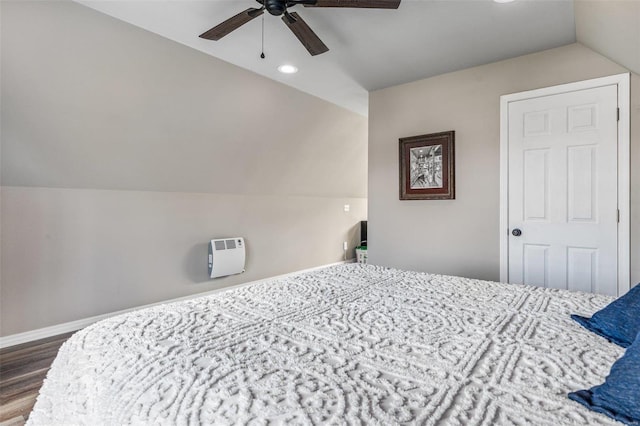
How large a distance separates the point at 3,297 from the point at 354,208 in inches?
183

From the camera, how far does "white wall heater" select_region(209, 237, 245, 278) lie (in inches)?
151

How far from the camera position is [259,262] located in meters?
4.44

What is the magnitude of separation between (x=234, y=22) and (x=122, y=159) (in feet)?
5.73

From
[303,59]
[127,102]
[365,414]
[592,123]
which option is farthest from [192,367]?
[592,123]

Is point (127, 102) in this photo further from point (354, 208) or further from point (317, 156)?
point (354, 208)

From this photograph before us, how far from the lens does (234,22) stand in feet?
6.59

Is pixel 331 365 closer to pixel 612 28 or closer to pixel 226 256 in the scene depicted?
pixel 612 28

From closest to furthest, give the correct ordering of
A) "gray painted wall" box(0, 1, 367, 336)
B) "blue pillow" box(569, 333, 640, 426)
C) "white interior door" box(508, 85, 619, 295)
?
"blue pillow" box(569, 333, 640, 426), "gray painted wall" box(0, 1, 367, 336), "white interior door" box(508, 85, 619, 295)

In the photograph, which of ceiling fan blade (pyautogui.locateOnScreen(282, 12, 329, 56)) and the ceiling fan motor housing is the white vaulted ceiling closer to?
ceiling fan blade (pyautogui.locateOnScreen(282, 12, 329, 56))

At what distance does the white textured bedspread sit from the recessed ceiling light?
2404mm

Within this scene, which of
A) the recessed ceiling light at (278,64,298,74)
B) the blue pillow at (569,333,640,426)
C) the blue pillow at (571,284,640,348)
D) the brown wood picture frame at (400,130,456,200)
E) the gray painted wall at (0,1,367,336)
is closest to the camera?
the blue pillow at (569,333,640,426)

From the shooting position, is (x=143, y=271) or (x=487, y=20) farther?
(x=143, y=271)

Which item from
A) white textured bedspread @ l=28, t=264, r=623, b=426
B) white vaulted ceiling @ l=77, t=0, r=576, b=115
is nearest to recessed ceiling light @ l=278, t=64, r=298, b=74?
white vaulted ceiling @ l=77, t=0, r=576, b=115

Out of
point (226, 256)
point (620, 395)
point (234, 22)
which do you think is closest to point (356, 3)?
point (234, 22)
